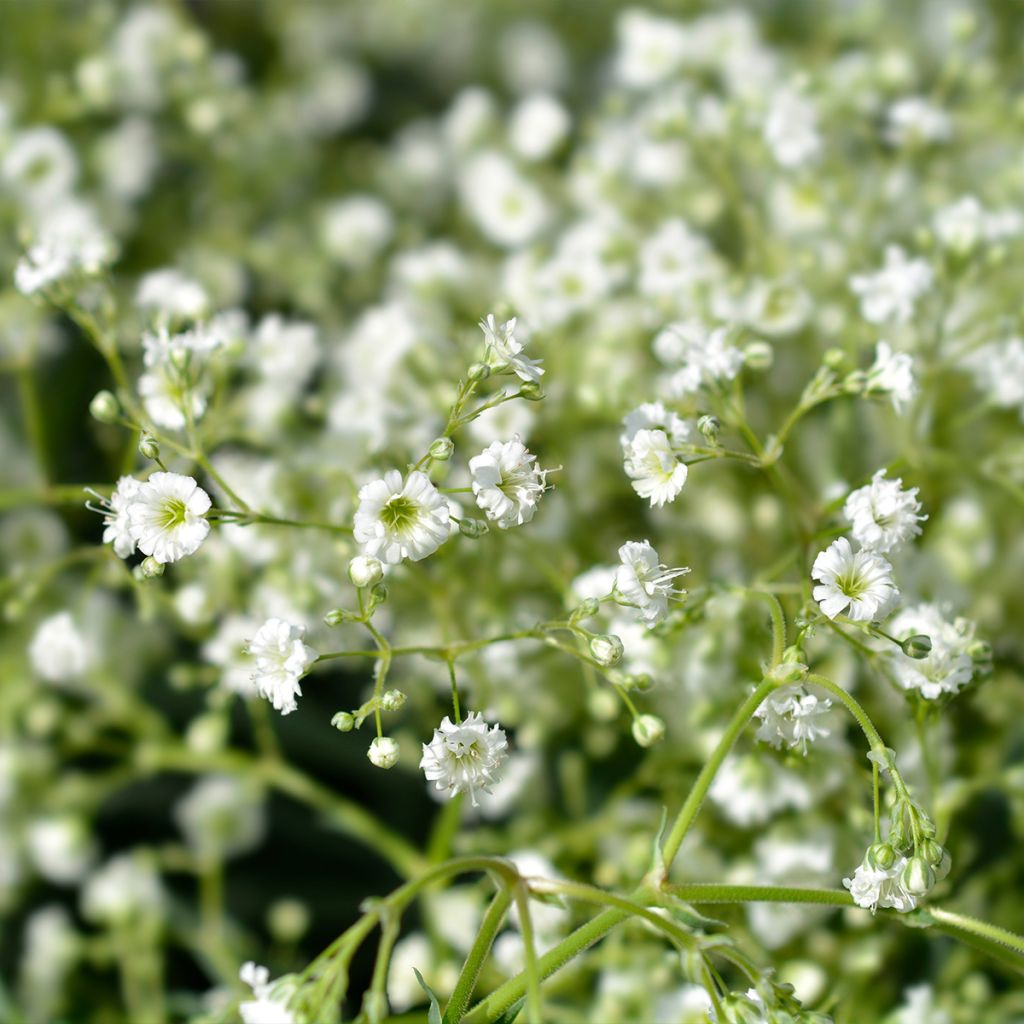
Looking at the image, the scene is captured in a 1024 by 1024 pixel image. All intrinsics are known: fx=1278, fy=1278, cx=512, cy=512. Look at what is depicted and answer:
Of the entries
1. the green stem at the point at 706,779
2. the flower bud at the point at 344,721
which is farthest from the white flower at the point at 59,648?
the green stem at the point at 706,779

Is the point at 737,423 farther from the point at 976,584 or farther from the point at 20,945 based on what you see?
the point at 20,945

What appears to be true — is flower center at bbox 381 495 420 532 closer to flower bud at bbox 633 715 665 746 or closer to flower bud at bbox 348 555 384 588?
flower bud at bbox 348 555 384 588

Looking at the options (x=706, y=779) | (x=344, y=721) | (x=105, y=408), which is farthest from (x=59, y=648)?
(x=706, y=779)

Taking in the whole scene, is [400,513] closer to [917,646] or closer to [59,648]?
[917,646]

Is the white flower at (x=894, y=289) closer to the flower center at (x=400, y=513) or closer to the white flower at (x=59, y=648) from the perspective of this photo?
the flower center at (x=400, y=513)

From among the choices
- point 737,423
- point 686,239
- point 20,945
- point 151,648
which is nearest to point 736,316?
point 686,239

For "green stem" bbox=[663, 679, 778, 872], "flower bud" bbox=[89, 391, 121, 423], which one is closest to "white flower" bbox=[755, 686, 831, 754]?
"green stem" bbox=[663, 679, 778, 872]
